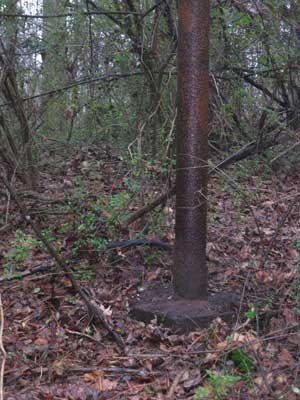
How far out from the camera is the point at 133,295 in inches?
205

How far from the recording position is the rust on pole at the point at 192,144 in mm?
4590

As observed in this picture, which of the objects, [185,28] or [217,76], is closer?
[185,28]

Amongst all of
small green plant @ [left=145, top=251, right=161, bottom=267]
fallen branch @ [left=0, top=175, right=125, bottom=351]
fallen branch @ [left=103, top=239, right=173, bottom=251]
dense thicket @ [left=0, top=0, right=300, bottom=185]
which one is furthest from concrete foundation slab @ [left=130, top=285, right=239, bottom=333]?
dense thicket @ [left=0, top=0, right=300, bottom=185]

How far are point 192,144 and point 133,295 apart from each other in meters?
1.54

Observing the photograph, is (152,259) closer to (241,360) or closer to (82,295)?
(82,295)

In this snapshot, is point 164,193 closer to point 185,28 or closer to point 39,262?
point 39,262

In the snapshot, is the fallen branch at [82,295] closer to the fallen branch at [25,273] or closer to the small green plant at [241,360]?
the fallen branch at [25,273]

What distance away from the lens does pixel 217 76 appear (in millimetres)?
6777

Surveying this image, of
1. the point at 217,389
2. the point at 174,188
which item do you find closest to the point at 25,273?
the point at 174,188

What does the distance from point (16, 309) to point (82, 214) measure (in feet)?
5.27

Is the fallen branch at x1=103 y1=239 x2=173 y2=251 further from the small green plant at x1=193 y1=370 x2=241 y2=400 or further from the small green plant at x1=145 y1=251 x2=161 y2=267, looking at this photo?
the small green plant at x1=193 y1=370 x2=241 y2=400

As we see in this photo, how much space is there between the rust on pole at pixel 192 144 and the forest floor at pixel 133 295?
1.29ft

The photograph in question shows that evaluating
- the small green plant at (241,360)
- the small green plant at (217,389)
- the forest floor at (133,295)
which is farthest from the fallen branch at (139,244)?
the small green plant at (217,389)

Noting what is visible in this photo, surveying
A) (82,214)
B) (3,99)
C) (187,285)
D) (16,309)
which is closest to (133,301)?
(187,285)
